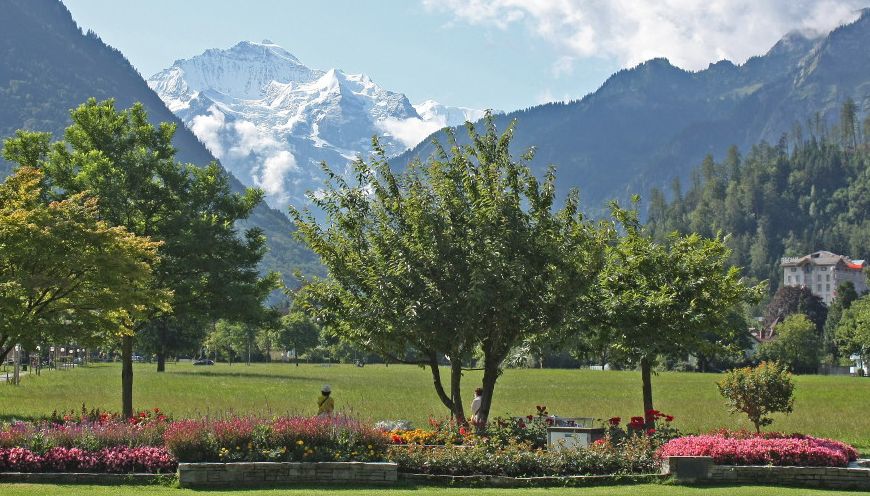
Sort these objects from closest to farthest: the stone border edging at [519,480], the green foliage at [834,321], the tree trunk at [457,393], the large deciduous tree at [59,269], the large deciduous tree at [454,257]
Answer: the stone border edging at [519,480] → the large deciduous tree at [59,269] → the large deciduous tree at [454,257] → the tree trunk at [457,393] → the green foliage at [834,321]

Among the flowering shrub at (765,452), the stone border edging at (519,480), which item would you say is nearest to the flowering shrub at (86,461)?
the stone border edging at (519,480)

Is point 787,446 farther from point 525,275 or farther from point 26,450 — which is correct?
point 26,450

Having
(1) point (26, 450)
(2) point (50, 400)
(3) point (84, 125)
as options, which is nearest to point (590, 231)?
(1) point (26, 450)

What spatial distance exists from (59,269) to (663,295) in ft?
60.1

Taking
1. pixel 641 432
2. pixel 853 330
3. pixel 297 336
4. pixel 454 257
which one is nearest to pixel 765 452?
pixel 641 432

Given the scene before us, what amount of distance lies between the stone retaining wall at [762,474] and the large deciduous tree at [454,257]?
6.85 metres

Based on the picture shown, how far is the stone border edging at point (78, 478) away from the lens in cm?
2055

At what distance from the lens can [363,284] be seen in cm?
2873

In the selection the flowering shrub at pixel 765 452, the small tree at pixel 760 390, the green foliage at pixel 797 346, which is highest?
the green foliage at pixel 797 346

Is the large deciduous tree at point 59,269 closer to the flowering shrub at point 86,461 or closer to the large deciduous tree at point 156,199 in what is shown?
the flowering shrub at point 86,461

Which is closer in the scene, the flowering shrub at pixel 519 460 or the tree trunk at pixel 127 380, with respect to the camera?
the flowering shrub at pixel 519 460

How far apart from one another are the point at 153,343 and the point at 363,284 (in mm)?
87087

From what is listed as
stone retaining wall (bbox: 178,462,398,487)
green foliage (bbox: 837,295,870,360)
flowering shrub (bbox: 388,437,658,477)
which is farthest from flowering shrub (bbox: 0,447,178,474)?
green foliage (bbox: 837,295,870,360)

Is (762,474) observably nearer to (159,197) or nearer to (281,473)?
(281,473)
